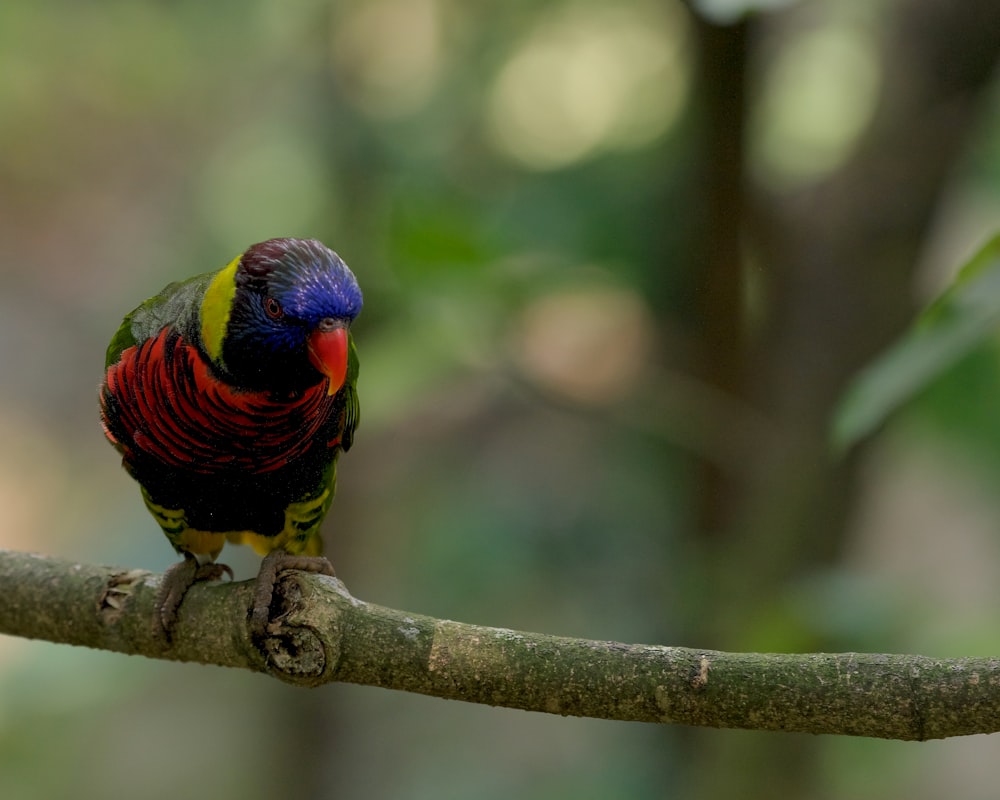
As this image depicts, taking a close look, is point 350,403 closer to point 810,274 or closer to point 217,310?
point 217,310

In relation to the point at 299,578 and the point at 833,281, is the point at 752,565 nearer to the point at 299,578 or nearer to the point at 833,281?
the point at 833,281

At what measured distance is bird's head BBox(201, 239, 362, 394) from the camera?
1589 millimetres

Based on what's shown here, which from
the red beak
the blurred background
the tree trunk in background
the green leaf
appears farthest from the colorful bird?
the tree trunk in background

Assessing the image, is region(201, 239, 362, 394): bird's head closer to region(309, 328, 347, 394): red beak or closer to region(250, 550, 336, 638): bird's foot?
region(309, 328, 347, 394): red beak

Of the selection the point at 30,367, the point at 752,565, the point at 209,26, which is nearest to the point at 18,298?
the point at 30,367

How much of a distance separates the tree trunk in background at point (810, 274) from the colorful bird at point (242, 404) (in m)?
1.35

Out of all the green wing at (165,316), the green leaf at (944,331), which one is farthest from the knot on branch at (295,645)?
the green leaf at (944,331)

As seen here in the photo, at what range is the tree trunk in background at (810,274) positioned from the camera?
2791mm

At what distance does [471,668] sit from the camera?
1338 millimetres

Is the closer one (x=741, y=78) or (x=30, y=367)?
(x=741, y=78)

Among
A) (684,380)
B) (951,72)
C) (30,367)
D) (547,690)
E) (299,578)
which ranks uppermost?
(30,367)

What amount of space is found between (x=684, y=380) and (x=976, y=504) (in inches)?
61.8

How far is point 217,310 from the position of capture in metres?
1.70

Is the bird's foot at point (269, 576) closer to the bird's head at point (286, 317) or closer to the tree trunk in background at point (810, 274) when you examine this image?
the bird's head at point (286, 317)
